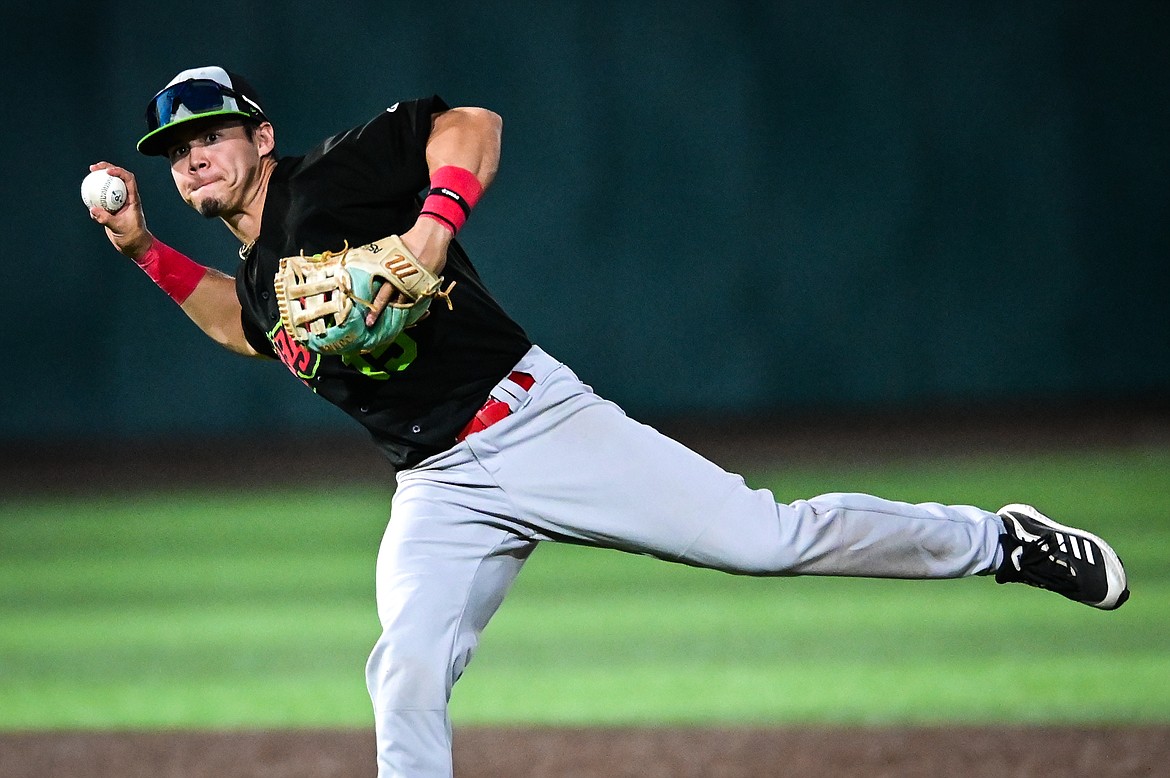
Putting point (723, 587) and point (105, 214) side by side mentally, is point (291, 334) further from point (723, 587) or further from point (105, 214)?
point (723, 587)

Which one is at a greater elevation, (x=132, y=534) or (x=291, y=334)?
(x=291, y=334)

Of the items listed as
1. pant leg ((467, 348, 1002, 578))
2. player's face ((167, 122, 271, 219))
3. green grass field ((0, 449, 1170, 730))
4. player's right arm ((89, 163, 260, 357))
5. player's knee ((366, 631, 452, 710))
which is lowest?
green grass field ((0, 449, 1170, 730))

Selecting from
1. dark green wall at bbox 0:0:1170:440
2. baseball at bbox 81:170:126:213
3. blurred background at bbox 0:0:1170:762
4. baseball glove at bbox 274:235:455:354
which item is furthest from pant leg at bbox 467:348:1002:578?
dark green wall at bbox 0:0:1170:440

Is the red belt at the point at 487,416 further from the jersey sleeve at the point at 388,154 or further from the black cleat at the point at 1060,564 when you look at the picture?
the black cleat at the point at 1060,564

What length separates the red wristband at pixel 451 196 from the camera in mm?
3016

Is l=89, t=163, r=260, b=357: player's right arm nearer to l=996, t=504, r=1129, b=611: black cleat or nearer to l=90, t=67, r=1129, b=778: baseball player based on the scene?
l=90, t=67, r=1129, b=778: baseball player

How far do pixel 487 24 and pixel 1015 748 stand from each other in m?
8.93

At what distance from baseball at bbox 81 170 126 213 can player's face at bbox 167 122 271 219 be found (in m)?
0.26

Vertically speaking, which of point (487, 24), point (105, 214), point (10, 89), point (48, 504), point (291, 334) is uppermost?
point (487, 24)

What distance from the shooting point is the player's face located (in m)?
3.25

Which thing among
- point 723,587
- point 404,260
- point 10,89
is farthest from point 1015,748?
point 10,89

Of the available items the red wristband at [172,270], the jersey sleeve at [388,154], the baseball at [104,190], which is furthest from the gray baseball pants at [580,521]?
the baseball at [104,190]

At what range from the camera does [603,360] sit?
458 inches

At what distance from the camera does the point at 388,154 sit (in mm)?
3219
